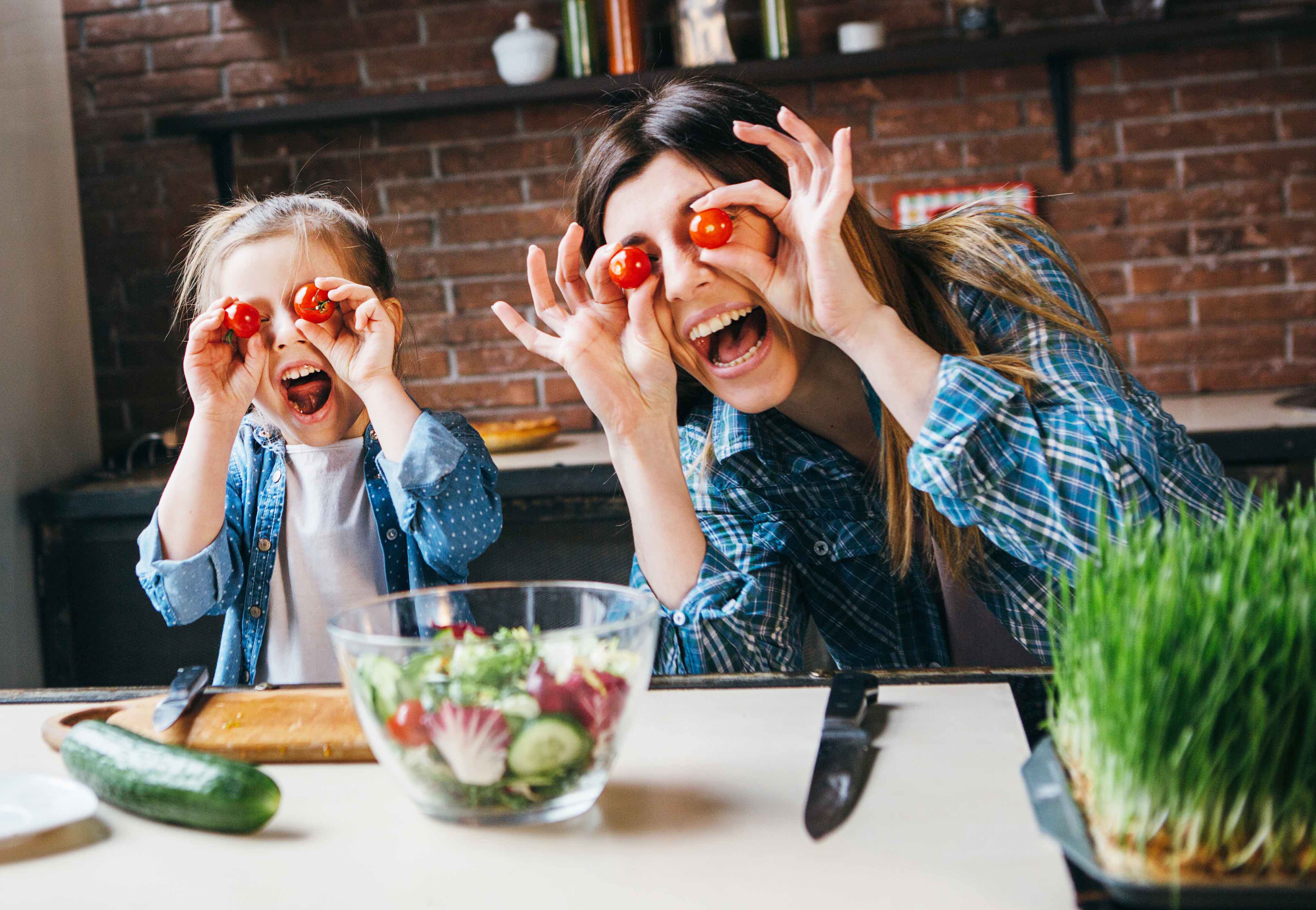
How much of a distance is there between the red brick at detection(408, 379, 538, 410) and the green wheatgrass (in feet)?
8.33

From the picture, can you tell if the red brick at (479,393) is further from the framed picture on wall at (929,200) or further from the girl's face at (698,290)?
the girl's face at (698,290)

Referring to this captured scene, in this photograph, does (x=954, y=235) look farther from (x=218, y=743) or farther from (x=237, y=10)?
(x=237, y=10)

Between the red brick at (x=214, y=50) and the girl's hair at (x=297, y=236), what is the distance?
154cm

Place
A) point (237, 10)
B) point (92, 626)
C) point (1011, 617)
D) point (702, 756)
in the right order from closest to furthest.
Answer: point (702, 756)
point (1011, 617)
point (92, 626)
point (237, 10)

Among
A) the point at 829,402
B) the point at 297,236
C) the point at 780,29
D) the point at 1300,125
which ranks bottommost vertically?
the point at 829,402

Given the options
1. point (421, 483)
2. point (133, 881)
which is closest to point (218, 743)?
point (133, 881)

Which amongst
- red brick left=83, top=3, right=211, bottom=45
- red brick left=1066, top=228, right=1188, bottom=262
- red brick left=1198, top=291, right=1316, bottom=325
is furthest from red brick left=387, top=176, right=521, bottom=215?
red brick left=1198, top=291, right=1316, bottom=325

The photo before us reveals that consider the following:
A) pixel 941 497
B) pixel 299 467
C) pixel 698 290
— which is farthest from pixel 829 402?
pixel 299 467

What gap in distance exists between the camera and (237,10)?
118 inches

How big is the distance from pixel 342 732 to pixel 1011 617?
30.8 inches

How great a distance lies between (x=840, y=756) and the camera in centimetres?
74

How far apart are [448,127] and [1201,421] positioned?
1.98 metres

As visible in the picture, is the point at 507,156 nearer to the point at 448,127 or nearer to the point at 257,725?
the point at 448,127

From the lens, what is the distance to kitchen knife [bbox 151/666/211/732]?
2.85ft
